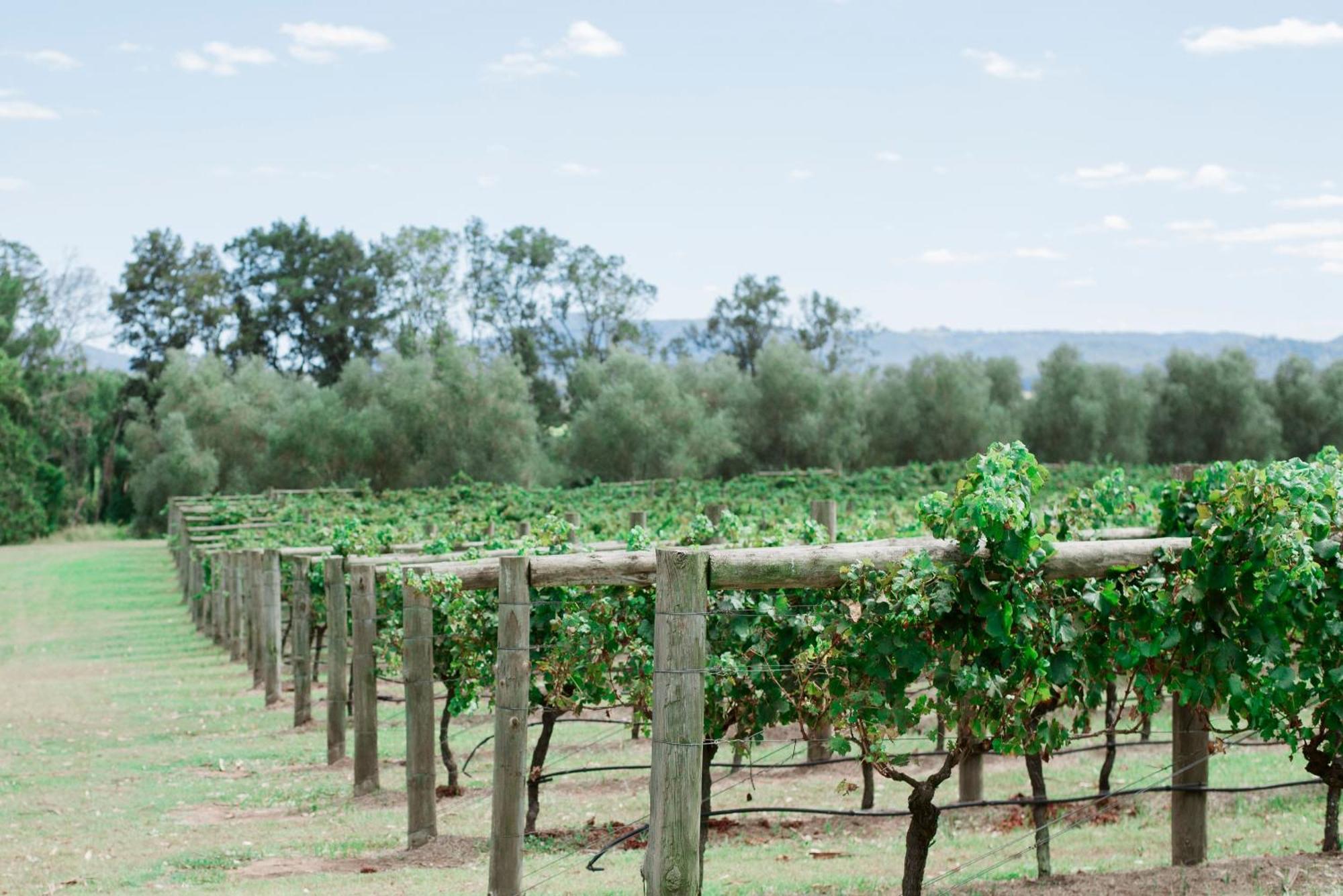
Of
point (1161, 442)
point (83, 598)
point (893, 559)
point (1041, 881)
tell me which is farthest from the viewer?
point (1161, 442)

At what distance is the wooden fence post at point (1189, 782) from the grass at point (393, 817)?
1.23ft

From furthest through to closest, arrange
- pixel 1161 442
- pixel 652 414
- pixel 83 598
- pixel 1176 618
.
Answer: pixel 1161 442 → pixel 652 414 → pixel 83 598 → pixel 1176 618

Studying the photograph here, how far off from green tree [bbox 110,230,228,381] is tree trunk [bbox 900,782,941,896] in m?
70.4

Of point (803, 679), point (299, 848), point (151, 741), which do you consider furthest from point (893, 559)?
point (151, 741)

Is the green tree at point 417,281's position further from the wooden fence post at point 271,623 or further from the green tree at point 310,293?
the wooden fence post at point 271,623

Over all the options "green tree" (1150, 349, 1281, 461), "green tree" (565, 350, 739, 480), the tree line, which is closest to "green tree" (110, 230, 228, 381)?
the tree line

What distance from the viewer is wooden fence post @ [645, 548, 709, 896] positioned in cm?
566

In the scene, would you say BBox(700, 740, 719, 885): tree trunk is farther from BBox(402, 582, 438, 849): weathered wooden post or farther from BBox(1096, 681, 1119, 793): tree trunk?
BBox(1096, 681, 1119, 793): tree trunk

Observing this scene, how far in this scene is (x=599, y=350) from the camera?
84500mm

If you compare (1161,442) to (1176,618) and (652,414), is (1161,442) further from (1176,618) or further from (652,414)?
(1176,618)

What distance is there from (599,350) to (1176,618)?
258 feet

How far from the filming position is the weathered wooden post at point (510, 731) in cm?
705

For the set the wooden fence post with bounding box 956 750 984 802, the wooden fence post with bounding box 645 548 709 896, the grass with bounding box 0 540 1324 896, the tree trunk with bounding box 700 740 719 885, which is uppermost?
the wooden fence post with bounding box 645 548 709 896

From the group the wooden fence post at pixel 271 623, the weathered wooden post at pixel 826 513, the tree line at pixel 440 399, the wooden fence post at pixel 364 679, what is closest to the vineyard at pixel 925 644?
the wooden fence post at pixel 364 679
